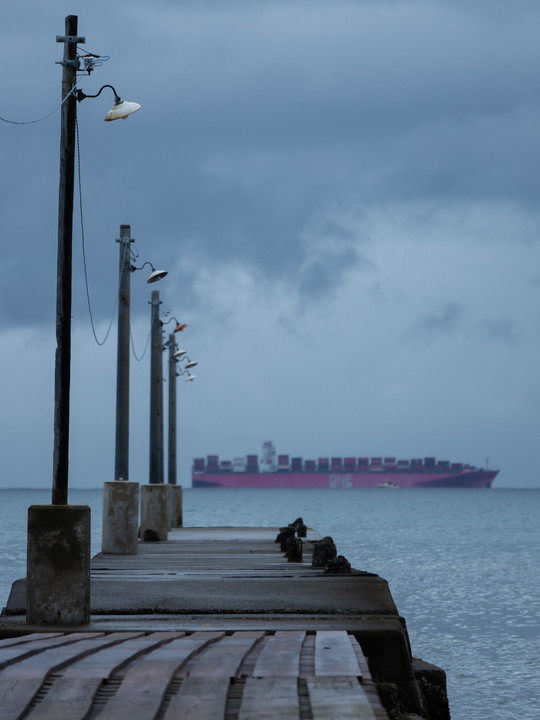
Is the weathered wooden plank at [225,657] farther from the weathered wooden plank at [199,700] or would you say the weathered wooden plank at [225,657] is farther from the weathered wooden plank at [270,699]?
the weathered wooden plank at [270,699]

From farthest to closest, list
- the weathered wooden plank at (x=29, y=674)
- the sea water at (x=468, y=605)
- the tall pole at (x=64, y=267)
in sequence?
the sea water at (x=468, y=605)
the tall pole at (x=64, y=267)
the weathered wooden plank at (x=29, y=674)

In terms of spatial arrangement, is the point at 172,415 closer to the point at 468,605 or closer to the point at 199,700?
the point at 468,605

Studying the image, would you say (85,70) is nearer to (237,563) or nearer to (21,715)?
(21,715)

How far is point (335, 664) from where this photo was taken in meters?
8.70

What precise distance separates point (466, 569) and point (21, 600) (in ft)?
125

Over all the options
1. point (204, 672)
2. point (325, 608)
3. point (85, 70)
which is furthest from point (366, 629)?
point (85, 70)

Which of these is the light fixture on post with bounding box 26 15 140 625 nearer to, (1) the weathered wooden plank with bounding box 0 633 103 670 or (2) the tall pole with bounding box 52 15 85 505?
(2) the tall pole with bounding box 52 15 85 505

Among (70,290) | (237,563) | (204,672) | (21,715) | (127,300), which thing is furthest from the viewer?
(127,300)

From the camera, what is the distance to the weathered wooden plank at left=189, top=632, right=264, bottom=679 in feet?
27.3

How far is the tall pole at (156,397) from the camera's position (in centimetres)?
3728

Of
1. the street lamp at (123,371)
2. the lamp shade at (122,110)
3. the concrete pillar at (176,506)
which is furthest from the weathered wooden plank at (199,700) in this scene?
the concrete pillar at (176,506)

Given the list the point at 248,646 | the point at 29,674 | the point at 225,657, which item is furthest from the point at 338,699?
the point at 248,646

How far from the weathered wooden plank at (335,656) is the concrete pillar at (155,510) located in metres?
21.7

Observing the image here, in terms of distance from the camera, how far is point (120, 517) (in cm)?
2517
